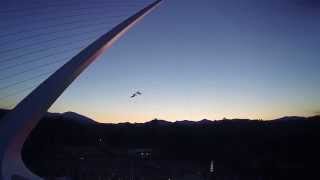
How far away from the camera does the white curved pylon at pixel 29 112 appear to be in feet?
45.6

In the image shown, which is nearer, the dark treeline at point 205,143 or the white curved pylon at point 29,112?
the white curved pylon at point 29,112

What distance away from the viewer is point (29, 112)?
14.1 m

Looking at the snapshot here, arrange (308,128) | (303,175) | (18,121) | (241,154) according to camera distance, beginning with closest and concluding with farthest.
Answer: (18,121), (303,175), (241,154), (308,128)

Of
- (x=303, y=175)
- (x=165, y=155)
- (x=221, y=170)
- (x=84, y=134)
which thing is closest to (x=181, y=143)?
(x=165, y=155)

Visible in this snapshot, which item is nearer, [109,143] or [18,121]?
[18,121]

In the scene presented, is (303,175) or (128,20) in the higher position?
(128,20)

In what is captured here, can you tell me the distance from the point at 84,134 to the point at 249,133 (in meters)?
21.1

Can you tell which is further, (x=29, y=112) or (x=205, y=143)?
(x=205, y=143)

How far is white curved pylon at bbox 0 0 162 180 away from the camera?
45.6ft

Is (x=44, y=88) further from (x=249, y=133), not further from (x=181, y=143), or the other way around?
(x=249, y=133)

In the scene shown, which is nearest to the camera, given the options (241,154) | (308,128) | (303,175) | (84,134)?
(303,175)

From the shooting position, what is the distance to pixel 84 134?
225ft

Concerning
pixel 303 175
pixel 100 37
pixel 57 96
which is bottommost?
pixel 303 175

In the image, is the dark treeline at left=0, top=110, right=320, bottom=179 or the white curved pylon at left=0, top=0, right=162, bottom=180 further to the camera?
the dark treeline at left=0, top=110, right=320, bottom=179
